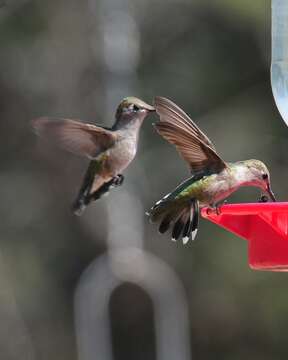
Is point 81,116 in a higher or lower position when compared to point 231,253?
higher

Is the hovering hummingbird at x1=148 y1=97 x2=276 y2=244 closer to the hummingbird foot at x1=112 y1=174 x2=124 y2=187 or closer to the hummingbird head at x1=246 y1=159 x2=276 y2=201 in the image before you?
the hummingbird head at x1=246 y1=159 x2=276 y2=201

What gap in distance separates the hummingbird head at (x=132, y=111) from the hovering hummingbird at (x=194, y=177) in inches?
10.4

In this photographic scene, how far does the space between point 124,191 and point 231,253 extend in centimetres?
155

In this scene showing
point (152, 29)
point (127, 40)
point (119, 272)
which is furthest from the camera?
point (152, 29)

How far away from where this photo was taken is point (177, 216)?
4.79 metres

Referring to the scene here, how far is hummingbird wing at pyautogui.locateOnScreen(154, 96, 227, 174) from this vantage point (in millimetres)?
4629

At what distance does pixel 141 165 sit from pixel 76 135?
890 centimetres

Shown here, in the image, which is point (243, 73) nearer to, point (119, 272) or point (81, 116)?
point (81, 116)

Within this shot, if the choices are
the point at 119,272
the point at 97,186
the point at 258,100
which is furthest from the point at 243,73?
the point at 97,186

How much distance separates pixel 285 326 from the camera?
13.7 meters

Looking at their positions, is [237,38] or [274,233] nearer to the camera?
[274,233]

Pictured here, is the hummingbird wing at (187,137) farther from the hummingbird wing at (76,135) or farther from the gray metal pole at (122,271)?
the gray metal pole at (122,271)

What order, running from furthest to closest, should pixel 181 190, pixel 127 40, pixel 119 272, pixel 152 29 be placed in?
pixel 152 29
pixel 127 40
pixel 119 272
pixel 181 190

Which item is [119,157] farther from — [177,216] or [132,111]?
[177,216]
